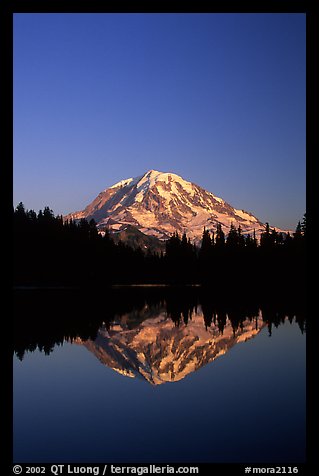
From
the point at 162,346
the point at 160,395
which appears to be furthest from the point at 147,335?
the point at 160,395

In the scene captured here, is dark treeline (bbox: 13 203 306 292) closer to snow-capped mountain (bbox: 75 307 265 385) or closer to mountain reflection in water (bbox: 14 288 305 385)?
mountain reflection in water (bbox: 14 288 305 385)

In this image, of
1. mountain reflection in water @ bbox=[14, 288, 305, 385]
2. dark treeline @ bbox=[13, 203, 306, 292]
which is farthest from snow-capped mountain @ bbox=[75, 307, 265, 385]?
dark treeline @ bbox=[13, 203, 306, 292]

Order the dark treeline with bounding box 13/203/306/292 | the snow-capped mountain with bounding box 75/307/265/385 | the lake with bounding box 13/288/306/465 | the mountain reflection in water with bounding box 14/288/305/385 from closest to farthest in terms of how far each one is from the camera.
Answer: the lake with bounding box 13/288/306/465 → the snow-capped mountain with bounding box 75/307/265/385 → the mountain reflection in water with bounding box 14/288/305/385 → the dark treeline with bounding box 13/203/306/292

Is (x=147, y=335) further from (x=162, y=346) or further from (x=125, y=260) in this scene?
(x=125, y=260)

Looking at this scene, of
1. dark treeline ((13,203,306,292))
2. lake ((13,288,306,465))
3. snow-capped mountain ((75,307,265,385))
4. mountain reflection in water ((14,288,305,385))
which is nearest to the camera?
lake ((13,288,306,465))

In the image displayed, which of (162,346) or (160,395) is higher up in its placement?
(160,395)

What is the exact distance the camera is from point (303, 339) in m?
36.2

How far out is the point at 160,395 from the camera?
20.0 m

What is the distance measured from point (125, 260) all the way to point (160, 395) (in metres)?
163

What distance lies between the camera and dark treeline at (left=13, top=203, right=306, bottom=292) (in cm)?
14475

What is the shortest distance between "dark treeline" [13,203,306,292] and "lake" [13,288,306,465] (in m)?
94.5

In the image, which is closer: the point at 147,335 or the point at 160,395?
the point at 160,395

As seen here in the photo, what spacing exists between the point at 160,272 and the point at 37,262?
63.0 m
